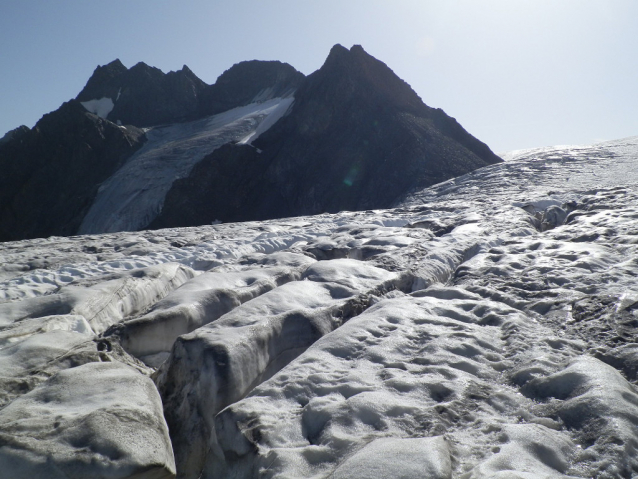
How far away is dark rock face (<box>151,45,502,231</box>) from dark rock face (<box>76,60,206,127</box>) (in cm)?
1503

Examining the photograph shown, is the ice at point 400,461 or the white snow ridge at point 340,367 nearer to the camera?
the ice at point 400,461

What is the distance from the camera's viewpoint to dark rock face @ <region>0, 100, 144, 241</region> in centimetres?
3173

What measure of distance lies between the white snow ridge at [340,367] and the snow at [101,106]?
143ft

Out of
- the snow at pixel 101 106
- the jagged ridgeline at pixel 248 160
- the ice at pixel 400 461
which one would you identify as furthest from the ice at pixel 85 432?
the snow at pixel 101 106

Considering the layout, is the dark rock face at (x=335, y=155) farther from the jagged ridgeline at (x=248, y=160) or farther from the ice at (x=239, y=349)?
the ice at (x=239, y=349)

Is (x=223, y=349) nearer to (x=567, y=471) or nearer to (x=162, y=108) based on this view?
(x=567, y=471)

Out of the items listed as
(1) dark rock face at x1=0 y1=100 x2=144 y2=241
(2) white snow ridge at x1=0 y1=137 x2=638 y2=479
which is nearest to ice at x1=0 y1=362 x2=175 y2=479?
(2) white snow ridge at x1=0 y1=137 x2=638 y2=479

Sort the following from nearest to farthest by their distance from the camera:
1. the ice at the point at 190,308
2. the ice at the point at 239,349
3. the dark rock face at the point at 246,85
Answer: the ice at the point at 239,349
the ice at the point at 190,308
the dark rock face at the point at 246,85

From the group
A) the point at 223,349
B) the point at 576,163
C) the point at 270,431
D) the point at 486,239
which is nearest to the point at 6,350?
the point at 223,349

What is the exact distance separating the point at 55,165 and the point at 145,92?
12618 millimetres

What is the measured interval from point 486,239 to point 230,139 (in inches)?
1058

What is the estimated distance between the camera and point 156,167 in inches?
1163

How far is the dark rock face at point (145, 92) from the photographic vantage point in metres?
42.1

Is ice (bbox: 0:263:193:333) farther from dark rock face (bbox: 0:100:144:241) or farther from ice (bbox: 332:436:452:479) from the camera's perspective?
dark rock face (bbox: 0:100:144:241)
